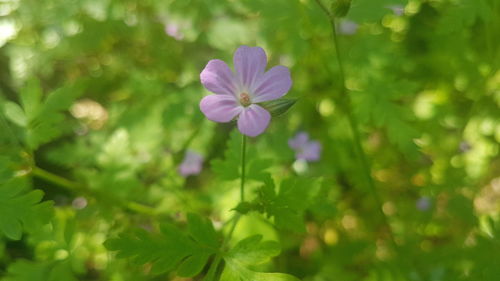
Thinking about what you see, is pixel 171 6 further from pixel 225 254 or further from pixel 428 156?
pixel 428 156

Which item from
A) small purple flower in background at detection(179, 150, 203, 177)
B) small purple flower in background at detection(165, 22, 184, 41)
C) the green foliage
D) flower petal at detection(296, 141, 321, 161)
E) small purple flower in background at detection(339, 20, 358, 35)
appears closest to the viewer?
the green foliage

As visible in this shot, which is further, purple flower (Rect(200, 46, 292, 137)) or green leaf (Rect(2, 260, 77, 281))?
green leaf (Rect(2, 260, 77, 281))

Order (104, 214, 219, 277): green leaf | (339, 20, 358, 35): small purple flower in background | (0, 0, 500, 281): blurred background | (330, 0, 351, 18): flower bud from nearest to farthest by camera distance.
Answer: (104, 214, 219, 277): green leaf
(330, 0, 351, 18): flower bud
(0, 0, 500, 281): blurred background
(339, 20, 358, 35): small purple flower in background

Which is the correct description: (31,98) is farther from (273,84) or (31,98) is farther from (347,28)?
(347,28)

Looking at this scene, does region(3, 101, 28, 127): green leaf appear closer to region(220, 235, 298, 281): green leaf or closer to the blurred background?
the blurred background

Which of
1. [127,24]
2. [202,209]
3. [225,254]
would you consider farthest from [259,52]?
[127,24]

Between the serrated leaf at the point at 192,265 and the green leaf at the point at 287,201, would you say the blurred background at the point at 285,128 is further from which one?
the serrated leaf at the point at 192,265

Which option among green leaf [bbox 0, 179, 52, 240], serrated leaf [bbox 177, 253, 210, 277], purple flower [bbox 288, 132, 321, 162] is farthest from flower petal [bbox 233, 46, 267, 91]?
purple flower [bbox 288, 132, 321, 162]
